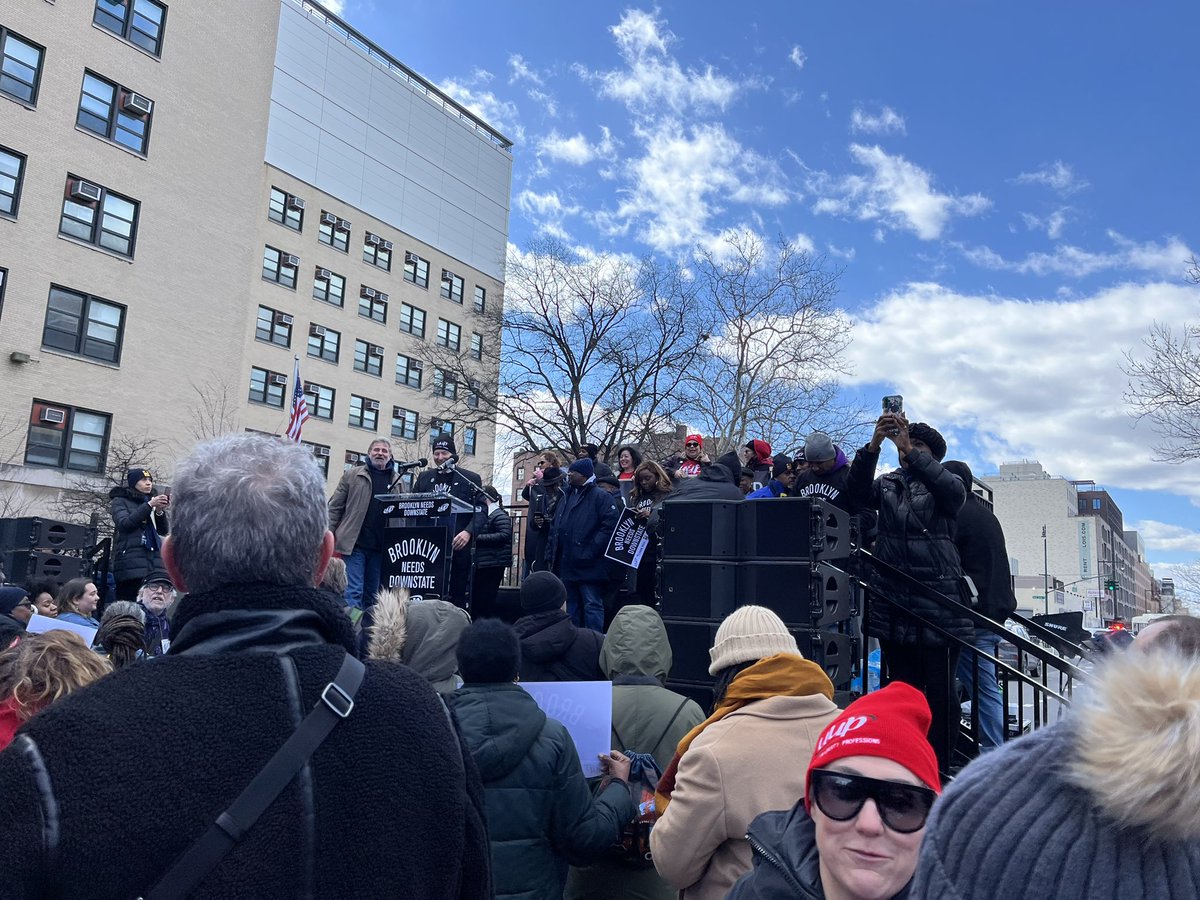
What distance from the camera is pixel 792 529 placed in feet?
19.5

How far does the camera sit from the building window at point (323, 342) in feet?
139

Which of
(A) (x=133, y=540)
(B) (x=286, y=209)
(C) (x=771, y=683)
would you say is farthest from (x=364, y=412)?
(C) (x=771, y=683)

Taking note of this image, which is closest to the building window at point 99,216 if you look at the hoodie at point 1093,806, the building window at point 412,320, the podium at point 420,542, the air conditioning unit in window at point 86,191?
the air conditioning unit in window at point 86,191

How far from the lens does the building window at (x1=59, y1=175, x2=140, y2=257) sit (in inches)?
1094

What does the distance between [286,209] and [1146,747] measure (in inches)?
1742

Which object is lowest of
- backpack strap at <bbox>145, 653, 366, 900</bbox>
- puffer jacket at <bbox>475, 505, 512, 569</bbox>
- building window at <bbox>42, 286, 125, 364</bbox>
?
backpack strap at <bbox>145, 653, 366, 900</bbox>

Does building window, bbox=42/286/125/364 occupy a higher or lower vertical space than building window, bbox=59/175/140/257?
lower

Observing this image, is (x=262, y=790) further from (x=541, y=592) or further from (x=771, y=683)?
(x=541, y=592)

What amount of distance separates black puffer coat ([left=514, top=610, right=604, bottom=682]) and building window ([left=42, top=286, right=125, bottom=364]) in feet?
92.7

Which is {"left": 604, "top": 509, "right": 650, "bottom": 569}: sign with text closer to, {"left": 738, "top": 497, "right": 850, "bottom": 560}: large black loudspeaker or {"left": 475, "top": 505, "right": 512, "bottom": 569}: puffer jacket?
{"left": 475, "top": 505, "right": 512, "bottom": 569}: puffer jacket

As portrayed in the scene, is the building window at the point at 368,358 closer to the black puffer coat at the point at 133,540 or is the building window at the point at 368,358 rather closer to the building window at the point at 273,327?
the building window at the point at 273,327

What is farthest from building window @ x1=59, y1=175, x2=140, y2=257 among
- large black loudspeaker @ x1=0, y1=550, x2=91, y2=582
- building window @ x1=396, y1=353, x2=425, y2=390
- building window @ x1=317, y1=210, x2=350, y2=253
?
large black loudspeaker @ x1=0, y1=550, x2=91, y2=582

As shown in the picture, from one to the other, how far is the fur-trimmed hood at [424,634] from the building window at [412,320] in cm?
4443

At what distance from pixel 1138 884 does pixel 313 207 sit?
1778 inches
